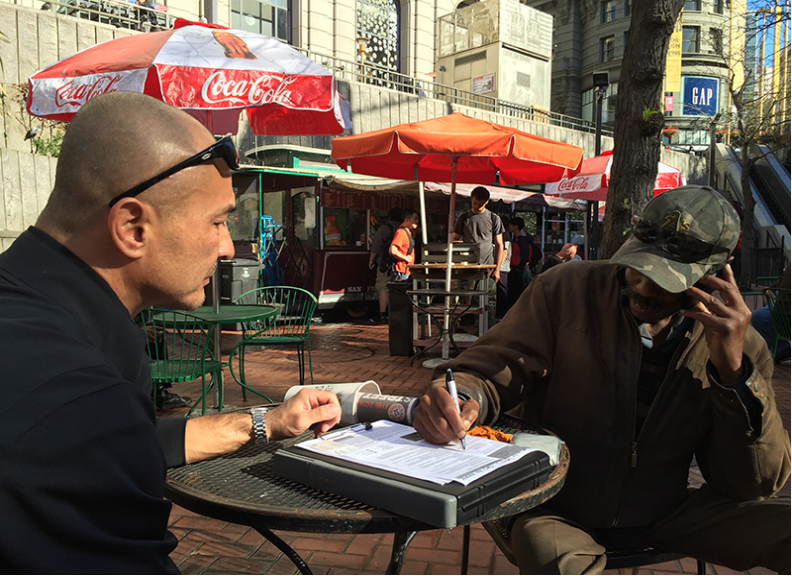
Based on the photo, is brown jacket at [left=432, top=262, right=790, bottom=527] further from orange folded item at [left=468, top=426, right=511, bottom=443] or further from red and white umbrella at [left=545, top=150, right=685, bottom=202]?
red and white umbrella at [left=545, top=150, right=685, bottom=202]

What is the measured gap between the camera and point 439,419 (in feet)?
4.83

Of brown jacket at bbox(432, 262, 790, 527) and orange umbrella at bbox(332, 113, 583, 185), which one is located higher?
orange umbrella at bbox(332, 113, 583, 185)

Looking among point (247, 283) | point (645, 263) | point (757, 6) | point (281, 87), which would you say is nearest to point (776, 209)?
point (757, 6)

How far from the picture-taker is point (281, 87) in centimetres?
495

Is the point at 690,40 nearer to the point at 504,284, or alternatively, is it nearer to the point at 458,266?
the point at 504,284

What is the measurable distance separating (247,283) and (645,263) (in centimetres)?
859

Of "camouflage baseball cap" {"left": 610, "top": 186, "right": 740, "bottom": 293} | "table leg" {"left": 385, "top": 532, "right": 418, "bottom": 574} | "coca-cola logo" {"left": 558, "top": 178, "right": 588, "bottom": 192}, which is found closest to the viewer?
"table leg" {"left": 385, "top": 532, "right": 418, "bottom": 574}

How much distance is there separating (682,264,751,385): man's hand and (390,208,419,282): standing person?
760 centimetres

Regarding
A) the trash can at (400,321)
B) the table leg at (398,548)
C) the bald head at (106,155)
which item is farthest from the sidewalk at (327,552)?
the trash can at (400,321)

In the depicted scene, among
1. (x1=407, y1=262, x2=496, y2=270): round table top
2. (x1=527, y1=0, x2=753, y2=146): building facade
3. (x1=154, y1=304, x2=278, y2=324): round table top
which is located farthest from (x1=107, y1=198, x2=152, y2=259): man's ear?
(x1=527, y1=0, x2=753, y2=146): building facade

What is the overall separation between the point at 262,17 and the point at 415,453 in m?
19.8

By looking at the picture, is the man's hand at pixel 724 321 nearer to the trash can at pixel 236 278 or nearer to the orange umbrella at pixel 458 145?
the orange umbrella at pixel 458 145

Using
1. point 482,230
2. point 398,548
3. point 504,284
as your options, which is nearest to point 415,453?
point 398,548

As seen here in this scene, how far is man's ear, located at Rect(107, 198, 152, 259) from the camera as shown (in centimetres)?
118
